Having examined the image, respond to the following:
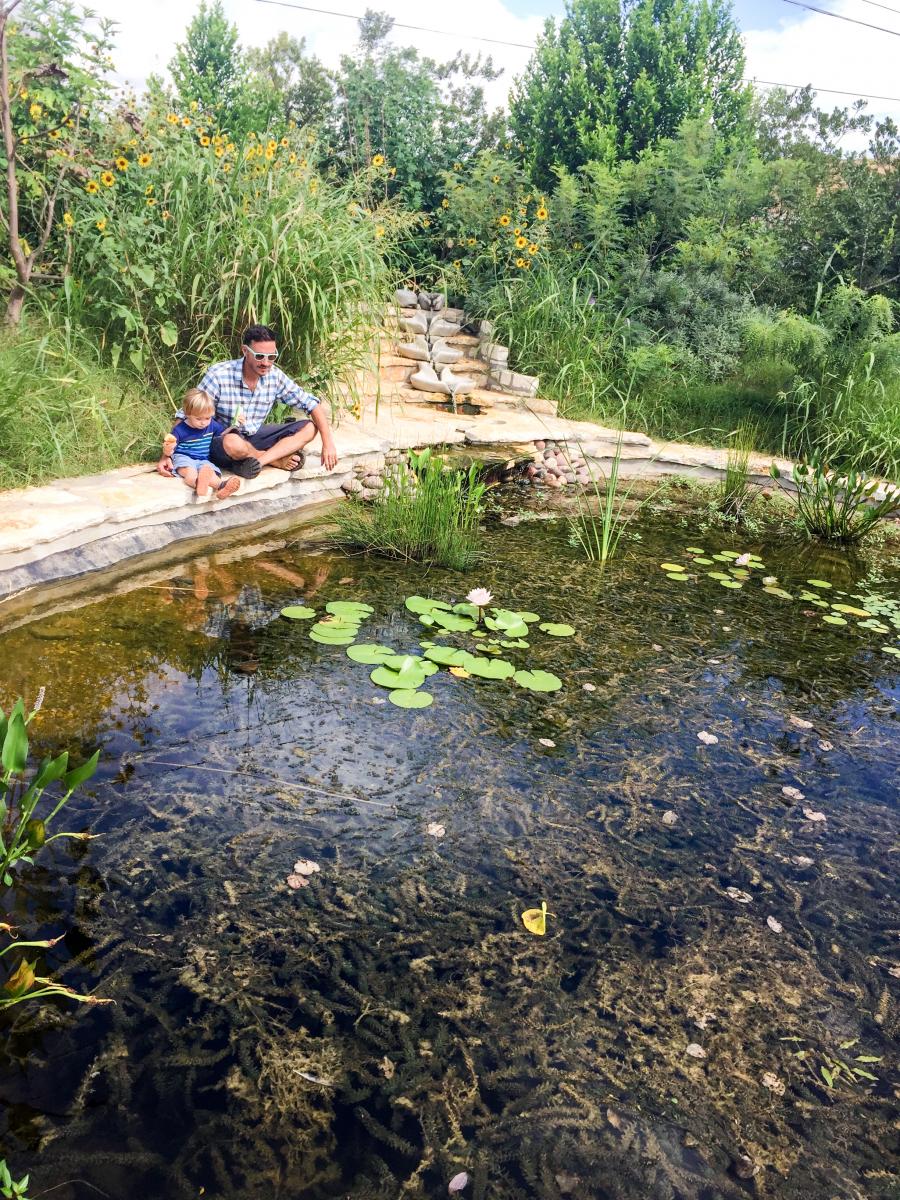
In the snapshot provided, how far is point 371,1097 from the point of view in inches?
65.0

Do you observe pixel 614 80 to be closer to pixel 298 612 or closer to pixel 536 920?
pixel 298 612

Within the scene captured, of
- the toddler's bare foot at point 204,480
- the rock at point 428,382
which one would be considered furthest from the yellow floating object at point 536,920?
the rock at point 428,382

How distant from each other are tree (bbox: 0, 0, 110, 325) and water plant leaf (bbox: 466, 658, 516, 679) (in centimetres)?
369

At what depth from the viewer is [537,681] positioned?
3.29 meters

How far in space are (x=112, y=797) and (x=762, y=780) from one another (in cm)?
195

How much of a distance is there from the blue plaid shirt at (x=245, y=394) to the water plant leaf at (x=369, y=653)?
6.47ft

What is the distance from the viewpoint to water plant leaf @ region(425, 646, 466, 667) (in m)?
3.36

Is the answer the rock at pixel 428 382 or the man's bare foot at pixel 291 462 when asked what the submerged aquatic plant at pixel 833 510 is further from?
the rock at pixel 428 382

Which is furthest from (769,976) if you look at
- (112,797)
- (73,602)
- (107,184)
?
(107,184)

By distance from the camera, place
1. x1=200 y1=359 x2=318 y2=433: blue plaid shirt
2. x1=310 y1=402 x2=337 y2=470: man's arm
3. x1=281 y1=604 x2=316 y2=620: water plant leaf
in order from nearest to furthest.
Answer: x1=281 y1=604 x2=316 y2=620: water plant leaf
x1=200 y1=359 x2=318 y2=433: blue plaid shirt
x1=310 y1=402 x2=337 y2=470: man's arm

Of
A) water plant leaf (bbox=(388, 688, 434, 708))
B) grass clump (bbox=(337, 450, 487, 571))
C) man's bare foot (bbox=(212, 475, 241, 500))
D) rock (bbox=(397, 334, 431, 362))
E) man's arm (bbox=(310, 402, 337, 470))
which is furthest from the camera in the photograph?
rock (bbox=(397, 334, 431, 362))

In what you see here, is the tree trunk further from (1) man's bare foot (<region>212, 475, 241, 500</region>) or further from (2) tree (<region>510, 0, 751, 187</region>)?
(2) tree (<region>510, 0, 751, 187</region>)

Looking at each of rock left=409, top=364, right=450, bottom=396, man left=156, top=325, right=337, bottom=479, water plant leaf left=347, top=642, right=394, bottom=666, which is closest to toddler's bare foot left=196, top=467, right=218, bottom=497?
man left=156, top=325, right=337, bottom=479

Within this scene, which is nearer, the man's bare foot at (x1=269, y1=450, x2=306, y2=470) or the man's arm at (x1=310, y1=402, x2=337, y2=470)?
the man's arm at (x1=310, y1=402, x2=337, y2=470)
